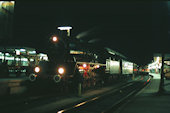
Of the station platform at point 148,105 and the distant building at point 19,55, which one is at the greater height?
the distant building at point 19,55

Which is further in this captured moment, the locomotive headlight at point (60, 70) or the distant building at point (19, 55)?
the distant building at point (19, 55)

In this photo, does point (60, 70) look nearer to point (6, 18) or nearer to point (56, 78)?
point (56, 78)

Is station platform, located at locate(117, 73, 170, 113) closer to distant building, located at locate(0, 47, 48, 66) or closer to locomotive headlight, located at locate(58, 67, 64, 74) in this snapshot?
locomotive headlight, located at locate(58, 67, 64, 74)

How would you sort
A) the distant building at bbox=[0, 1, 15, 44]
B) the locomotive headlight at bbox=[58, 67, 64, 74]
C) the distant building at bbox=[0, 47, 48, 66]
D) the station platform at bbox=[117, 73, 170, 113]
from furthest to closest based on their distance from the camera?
the distant building at bbox=[0, 47, 48, 66] < the distant building at bbox=[0, 1, 15, 44] < the locomotive headlight at bbox=[58, 67, 64, 74] < the station platform at bbox=[117, 73, 170, 113]

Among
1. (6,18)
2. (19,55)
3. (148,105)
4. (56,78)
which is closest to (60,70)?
(56,78)

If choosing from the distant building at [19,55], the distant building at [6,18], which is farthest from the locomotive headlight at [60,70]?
the distant building at [19,55]

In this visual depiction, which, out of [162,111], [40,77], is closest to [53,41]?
[40,77]

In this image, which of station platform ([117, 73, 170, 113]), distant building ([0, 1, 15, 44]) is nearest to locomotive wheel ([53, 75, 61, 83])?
station platform ([117, 73, 170, 113])

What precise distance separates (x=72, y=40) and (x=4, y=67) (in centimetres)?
835

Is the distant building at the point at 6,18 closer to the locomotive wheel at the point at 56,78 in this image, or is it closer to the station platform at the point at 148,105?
the locomotive wheel at the point at 56,78

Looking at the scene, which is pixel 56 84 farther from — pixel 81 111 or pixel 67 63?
pixel 81 111

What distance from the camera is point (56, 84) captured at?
1163 centimetres

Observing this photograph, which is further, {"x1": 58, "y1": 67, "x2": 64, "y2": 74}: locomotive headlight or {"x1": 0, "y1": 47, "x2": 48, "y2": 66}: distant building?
{"x1": 0, "y1": 47, "x2": 48, "y2": 66}: distant building

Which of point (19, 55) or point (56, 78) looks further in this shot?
point (19, 55)
